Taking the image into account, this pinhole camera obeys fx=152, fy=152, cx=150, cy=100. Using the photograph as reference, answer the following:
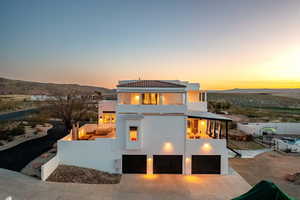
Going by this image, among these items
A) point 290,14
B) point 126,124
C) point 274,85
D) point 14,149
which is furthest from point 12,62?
point 274,85

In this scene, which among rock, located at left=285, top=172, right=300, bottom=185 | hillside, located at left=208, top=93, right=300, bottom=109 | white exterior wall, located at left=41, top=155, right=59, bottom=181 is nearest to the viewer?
white exterior wall, located at left=41, top=155, right=59, bottom=181

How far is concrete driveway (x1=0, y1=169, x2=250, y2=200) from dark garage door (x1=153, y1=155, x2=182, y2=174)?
2.05 feet

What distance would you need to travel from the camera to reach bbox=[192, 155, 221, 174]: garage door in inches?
468

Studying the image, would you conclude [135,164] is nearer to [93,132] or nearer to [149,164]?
[149,164]

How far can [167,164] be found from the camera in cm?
1192

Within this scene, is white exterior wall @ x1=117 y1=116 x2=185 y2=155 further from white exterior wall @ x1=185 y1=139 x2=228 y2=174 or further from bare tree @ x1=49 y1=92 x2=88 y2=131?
bare tree @ x1=49 y1=92 x2=88 y2=131

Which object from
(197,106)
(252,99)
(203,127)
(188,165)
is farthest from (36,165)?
(252,99)

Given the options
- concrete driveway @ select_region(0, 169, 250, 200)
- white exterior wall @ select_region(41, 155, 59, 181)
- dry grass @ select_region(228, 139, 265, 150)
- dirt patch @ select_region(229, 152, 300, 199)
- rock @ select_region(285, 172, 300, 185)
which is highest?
white exterior wall @ select_region(41, 155, 59, 181)

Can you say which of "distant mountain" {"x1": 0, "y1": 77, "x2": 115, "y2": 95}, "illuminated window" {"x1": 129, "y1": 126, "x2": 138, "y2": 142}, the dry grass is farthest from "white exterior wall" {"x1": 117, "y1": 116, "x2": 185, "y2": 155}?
"distant mountain" {"x1": 0, "y1": 77, "x2": 115, "y2": 95}

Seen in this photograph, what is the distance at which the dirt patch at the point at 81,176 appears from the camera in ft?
33.2

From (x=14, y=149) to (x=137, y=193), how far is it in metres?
15.0

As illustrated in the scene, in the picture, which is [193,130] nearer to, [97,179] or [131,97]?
[131,97]

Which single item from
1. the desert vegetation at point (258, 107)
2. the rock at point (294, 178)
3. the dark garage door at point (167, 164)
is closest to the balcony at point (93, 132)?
the dark garage door at point (167, 164)

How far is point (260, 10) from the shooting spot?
16.8 m
